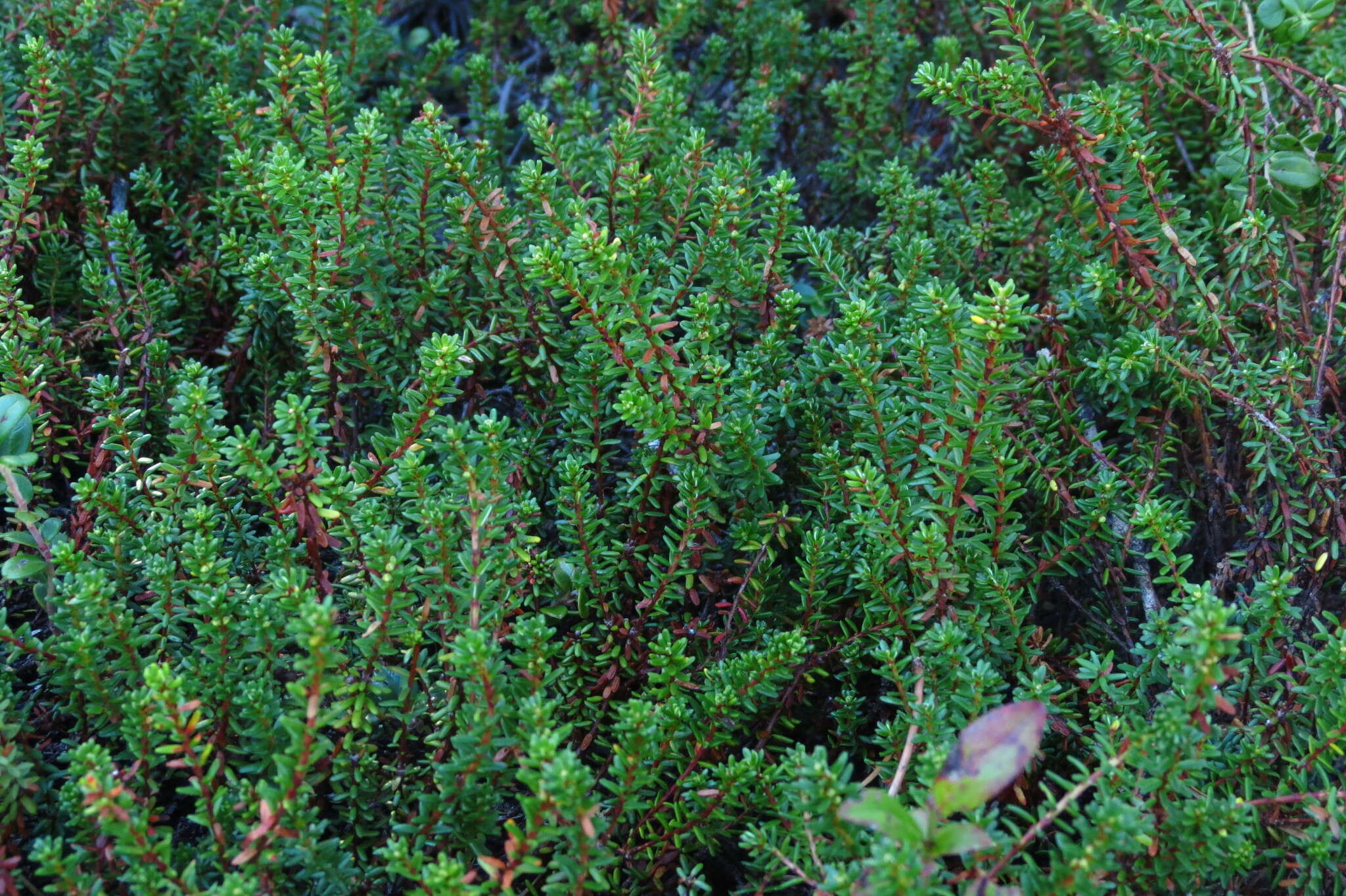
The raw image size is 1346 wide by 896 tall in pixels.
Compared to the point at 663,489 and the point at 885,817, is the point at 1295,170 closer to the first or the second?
the point at 663,489

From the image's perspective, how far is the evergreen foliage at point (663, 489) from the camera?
193 cm

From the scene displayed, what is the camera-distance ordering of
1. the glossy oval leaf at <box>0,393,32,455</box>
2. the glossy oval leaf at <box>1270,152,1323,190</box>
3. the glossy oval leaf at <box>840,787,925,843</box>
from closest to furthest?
the glossy oval leaf at <box>840,787,925,843</box>, the glossy oval leaf at <box>0,393,32,455</box>, the glossy oval leaf at <box>1270,152,1323,190</box>

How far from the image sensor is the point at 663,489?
2506 millimetres

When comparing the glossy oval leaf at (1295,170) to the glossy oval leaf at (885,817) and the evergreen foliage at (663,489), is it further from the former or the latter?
the glossy oval leaf at (885,817)

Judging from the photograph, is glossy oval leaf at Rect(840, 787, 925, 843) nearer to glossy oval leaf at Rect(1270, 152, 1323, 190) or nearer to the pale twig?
the pale twig

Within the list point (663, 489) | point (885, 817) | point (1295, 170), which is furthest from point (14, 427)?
point (1295, 170)

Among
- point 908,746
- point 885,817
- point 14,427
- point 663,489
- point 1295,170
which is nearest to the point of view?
point 885,817

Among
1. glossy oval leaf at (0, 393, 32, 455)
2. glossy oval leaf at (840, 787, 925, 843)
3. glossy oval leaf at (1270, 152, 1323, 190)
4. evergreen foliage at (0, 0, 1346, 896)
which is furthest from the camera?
glossy oval leaf at (1270, 152, 1323, 190)

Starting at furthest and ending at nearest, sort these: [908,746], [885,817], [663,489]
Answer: [663,489] < [908,746] < [885,817]

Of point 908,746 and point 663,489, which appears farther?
point 663,489

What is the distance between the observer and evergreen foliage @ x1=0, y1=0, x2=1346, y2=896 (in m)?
1.93

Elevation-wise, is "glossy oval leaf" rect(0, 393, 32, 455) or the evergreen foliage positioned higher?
"glossy oval leaf" rect(0, 393, 32, 455)

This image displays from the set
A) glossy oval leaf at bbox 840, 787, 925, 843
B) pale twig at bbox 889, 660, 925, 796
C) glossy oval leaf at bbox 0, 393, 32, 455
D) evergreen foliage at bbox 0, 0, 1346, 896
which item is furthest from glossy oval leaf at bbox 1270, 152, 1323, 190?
glossy oval leaf at bbox 0, 393, 32, 455

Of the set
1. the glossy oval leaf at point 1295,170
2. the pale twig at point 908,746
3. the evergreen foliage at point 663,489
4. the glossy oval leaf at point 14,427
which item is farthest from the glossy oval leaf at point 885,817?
the glossy oval leaf at point 1295,170
